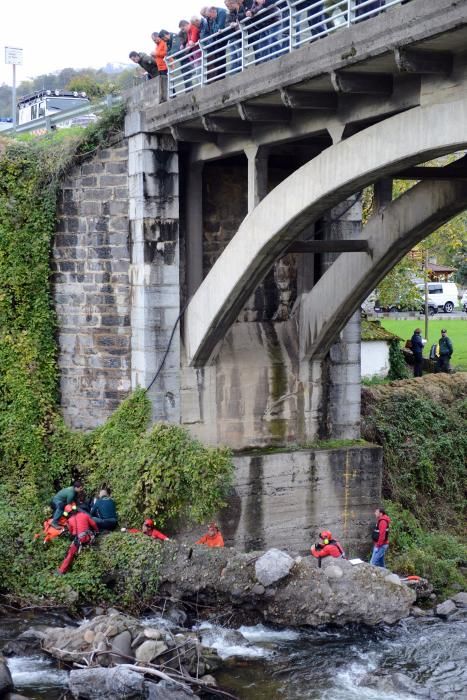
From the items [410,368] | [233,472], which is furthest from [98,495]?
[410,368]

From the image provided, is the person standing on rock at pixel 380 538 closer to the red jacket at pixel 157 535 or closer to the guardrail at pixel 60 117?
the red jacket at pixel 157 535

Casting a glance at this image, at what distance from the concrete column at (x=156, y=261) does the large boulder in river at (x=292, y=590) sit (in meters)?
2.37

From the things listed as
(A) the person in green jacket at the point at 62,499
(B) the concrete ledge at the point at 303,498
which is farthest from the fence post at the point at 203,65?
(A) the person in green jacket at the point at 62,499

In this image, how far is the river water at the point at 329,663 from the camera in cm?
1339

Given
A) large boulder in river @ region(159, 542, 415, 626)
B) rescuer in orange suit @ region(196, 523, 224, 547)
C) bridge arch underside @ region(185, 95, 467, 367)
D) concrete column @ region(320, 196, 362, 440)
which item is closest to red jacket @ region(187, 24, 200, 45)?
bridge arch underside @ region(185, 95, 467, 367)

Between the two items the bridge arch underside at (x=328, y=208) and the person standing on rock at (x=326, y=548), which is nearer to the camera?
the bridge arch underside at (x=328, y=208)

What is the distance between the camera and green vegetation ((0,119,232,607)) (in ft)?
53.3

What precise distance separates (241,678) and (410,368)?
14.2 m

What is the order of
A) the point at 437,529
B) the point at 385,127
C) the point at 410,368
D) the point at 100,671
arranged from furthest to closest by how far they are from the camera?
the point at 410,368
the point at 437,529
the point at 100,671
the point at 385,127

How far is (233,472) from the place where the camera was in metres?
16.9

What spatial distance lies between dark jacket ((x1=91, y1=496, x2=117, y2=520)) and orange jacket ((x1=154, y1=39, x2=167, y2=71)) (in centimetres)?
613

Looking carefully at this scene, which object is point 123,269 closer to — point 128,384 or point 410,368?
point 128,384

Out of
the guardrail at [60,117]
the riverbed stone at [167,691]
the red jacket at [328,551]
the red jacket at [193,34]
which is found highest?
the red jacket at [193,34]

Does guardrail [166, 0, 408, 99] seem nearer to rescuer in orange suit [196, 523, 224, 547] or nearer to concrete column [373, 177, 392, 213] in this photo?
concrete column [373, 177, 392, 213]
